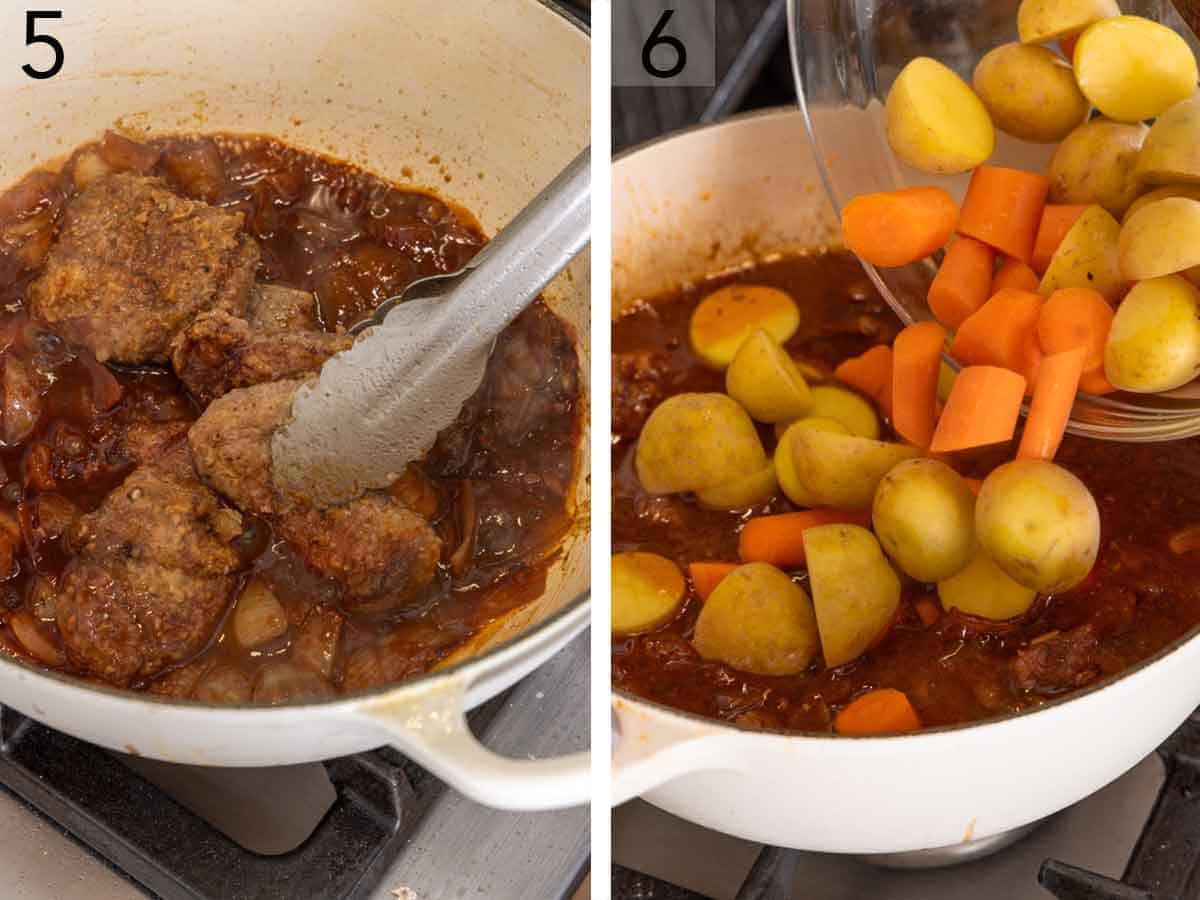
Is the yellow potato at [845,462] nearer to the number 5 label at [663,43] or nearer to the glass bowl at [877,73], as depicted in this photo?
the glass bowl at [877,73]

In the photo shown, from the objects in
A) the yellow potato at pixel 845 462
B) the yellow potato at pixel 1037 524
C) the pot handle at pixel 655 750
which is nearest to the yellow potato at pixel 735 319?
the yellow potato at pixel 845 462

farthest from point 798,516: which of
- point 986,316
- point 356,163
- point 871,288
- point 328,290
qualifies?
point 356,163

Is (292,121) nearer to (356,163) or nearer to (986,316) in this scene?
(356,163)

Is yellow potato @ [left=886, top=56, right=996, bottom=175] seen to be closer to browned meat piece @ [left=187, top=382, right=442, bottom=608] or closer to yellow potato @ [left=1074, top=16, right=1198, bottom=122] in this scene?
yellow potato @ [left=1074, top=16, right=1198, bottom=122]

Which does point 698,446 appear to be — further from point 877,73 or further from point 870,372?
point 877,73

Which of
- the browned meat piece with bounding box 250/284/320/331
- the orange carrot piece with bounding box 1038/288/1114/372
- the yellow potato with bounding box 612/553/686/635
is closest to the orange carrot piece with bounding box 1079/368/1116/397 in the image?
the orange carrot piece with bounding box 1038/288/1114/372
